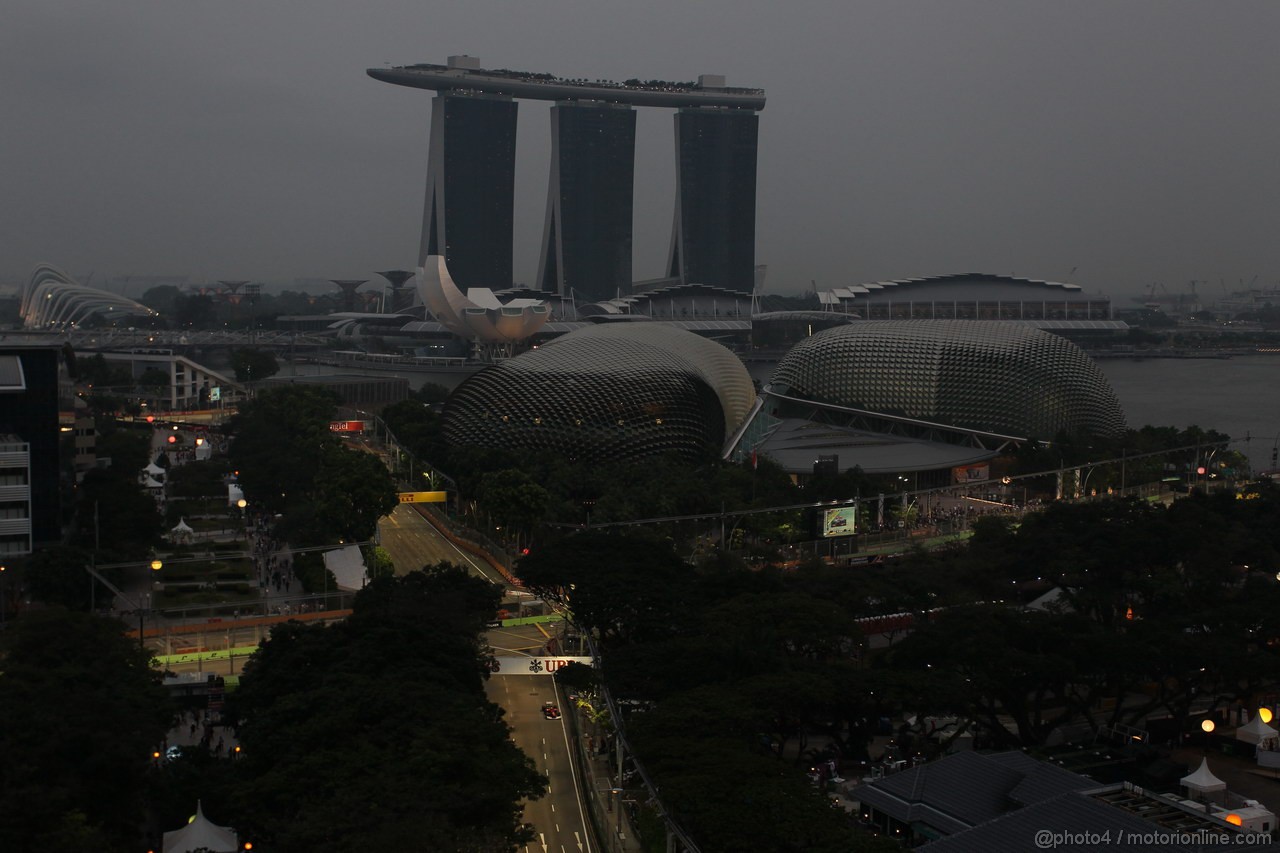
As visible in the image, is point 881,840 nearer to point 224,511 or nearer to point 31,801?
point 31,801

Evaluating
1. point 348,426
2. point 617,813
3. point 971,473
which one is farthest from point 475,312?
point 617,813

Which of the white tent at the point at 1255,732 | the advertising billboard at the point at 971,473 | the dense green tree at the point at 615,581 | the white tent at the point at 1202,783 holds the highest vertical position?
the dense green tree at the point at 615,581

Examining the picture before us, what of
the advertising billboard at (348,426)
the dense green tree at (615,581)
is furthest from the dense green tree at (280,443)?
the dense green tree at (615,581)

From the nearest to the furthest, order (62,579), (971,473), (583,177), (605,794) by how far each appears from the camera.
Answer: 1. (605,794)
2. (62,579)
3. (971,473)
4. (583,177)

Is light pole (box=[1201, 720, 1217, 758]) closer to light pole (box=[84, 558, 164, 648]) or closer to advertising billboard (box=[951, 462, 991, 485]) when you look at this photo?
light pole (box=[84, 558, 164, 648])

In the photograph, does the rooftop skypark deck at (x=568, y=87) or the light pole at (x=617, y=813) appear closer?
the light pole at (x=617, y=813)

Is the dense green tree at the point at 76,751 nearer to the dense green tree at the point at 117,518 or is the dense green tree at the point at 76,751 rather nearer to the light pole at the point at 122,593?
the light pole at the point at 122,593

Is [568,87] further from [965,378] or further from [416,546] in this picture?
[416,546]
